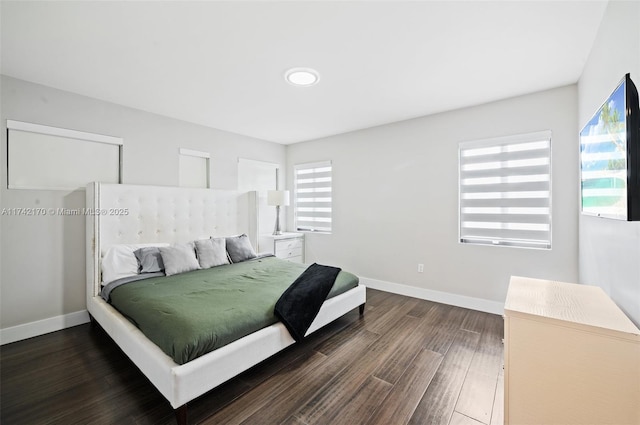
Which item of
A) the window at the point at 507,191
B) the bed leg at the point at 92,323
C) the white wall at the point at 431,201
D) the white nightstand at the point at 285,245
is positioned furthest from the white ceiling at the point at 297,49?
the bed leg at the point at 92,323

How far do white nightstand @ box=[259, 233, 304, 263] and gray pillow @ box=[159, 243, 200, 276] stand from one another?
4.77 ft

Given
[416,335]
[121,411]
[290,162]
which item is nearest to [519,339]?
[416,335]

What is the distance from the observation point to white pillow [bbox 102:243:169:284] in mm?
2809

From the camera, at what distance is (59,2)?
1684mm

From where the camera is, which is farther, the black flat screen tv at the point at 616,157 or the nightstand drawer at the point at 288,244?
the nightstand drawer at the point at 288,244

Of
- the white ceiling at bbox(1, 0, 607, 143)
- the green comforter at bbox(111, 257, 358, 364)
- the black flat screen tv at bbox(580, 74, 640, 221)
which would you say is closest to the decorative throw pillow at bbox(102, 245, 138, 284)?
the green comforter at bbox(111, 257, 358, 364)

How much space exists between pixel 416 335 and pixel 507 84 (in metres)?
2.79

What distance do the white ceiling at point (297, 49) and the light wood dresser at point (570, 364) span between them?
1888 mm

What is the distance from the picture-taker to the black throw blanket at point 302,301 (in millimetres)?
2188

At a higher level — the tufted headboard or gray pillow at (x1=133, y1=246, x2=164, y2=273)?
the tufted headboard

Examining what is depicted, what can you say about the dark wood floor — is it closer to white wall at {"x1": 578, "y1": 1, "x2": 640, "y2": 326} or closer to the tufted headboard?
the tufted headboard

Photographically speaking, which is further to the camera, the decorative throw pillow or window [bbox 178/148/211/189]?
window [bbox 178/148/211/189]

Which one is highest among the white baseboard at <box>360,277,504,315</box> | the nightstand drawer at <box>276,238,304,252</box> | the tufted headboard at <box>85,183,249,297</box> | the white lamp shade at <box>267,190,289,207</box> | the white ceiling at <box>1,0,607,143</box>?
the white ceiling at <box>1,0,607,143</box>

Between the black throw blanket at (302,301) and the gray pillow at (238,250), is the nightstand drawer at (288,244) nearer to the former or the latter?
the gray pillow at (238,250)
